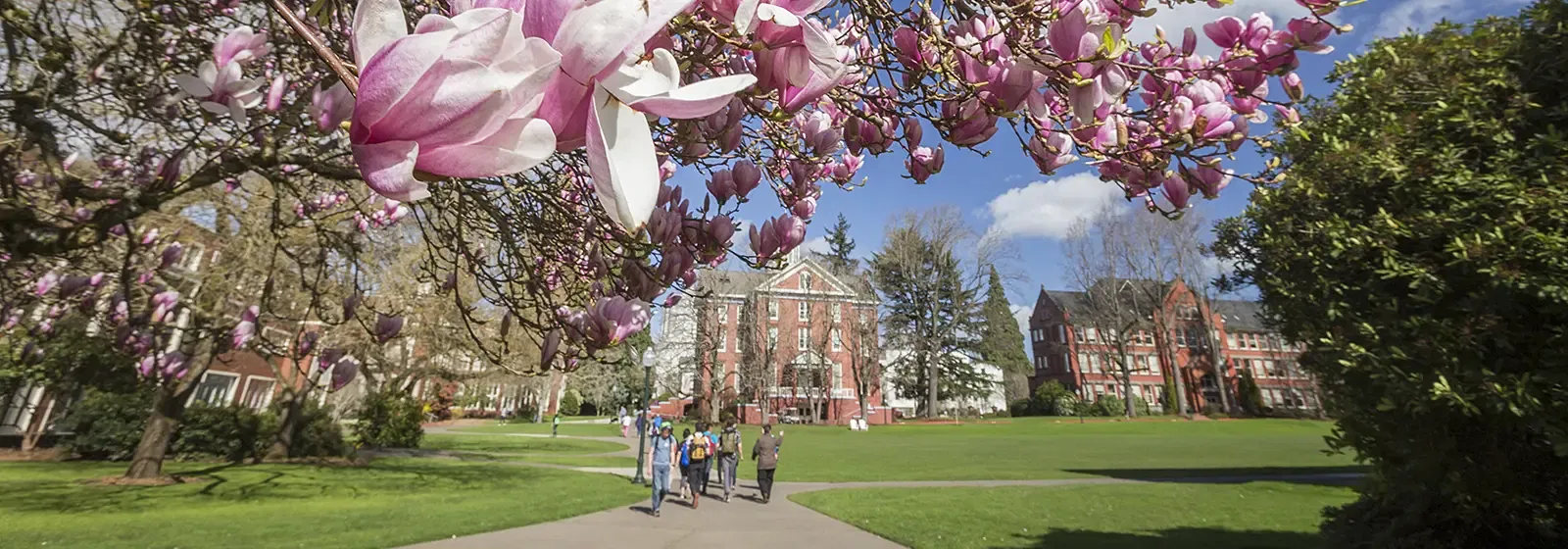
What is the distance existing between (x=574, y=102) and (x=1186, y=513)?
10.7m

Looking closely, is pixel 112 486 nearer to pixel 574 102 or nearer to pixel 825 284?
pixel 574 102

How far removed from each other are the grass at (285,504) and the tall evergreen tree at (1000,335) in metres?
34.5

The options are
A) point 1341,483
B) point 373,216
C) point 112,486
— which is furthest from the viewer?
point 1341,483

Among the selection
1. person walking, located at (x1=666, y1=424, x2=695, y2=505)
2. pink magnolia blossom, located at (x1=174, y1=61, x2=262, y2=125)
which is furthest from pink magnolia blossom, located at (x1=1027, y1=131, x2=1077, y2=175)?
person walking, located at (x1=666, y1=424, x2=695, y2=505)

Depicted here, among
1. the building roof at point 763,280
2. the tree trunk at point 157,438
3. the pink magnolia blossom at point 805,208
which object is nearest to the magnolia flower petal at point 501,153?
the pink magnolia blossom at point 805,208

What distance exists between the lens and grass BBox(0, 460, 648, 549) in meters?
6.48

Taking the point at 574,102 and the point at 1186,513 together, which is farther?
the point at 1186,513

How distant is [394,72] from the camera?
59 cm

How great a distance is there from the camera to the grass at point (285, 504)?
6.48 m

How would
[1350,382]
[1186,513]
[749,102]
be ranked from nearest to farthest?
[749,102] → [1350,382] → [1186,513]

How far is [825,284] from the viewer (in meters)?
39.2

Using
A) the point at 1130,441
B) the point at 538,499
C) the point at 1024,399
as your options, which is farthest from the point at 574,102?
the point at 1024,399

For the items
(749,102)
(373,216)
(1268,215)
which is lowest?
(749,102)

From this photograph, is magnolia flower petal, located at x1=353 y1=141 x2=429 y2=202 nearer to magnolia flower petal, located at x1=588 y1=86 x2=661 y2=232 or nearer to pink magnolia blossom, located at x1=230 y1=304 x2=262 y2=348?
magnolia flower petal, located at x1=588 y1=86 x2=661 y2=232
